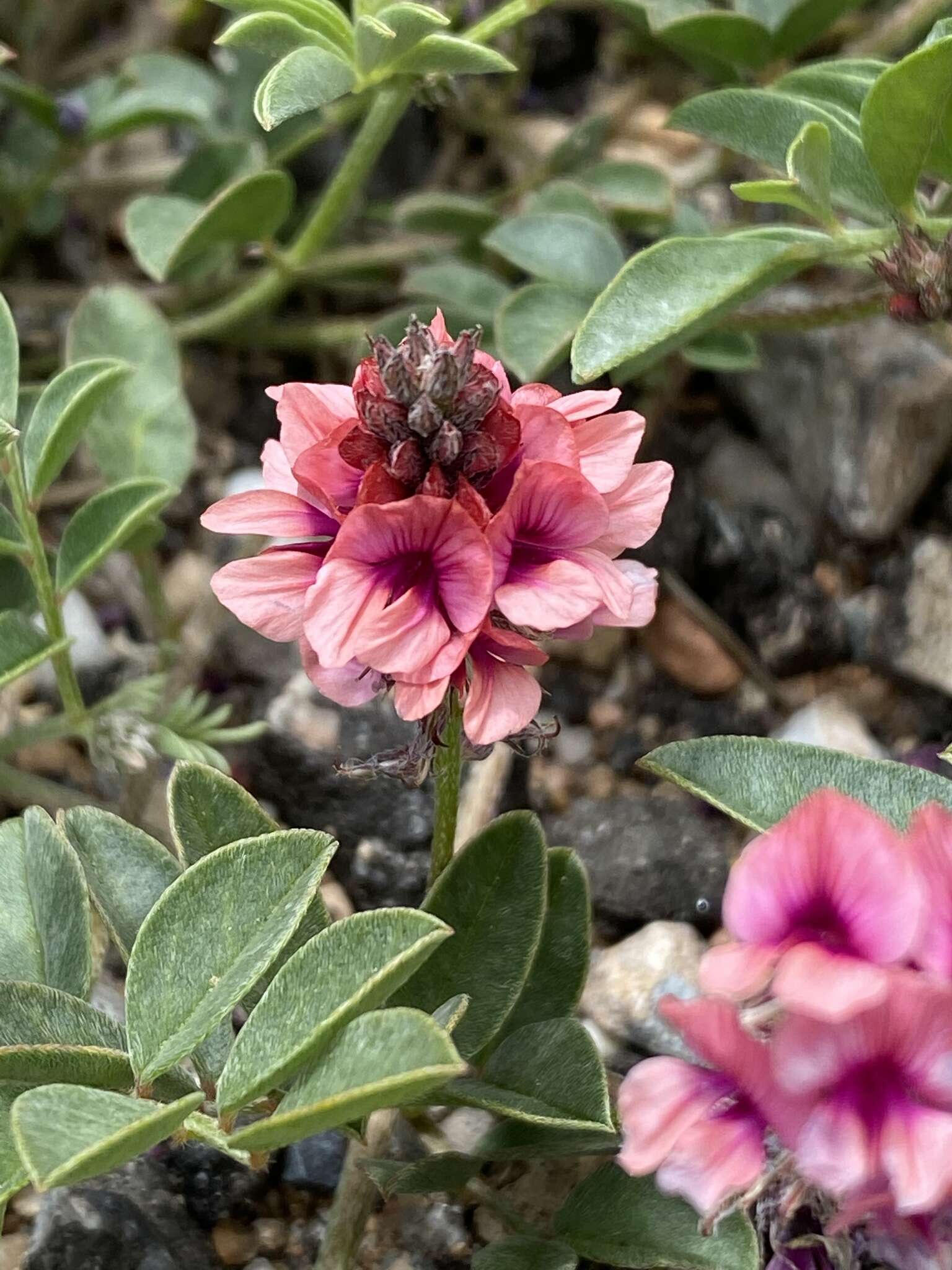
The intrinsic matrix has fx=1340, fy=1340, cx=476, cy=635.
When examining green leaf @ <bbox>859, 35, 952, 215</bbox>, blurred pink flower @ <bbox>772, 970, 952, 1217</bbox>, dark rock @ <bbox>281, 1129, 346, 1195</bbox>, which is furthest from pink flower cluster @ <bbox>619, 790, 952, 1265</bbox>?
green leaf @ <bbox>859, 35, 952, 215</bbox>

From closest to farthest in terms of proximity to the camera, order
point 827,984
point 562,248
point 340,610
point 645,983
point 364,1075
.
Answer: point 827,984 → point 364,1075 → point 340,610 → point 645,983 → point 562,248

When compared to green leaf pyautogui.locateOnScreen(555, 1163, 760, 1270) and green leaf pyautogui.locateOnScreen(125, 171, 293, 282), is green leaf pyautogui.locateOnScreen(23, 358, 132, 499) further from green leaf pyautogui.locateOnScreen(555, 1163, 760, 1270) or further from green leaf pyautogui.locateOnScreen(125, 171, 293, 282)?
green leaf pyautogui.locateOnScreen(555, 1163, 760, 1270)

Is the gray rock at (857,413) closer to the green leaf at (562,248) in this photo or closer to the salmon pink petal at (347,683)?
the green leaf at (562,248)

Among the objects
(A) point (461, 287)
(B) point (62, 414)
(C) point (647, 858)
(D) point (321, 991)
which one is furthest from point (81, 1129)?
(A) point (461, 287)

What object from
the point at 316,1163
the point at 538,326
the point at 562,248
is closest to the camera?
the point at 316,1163

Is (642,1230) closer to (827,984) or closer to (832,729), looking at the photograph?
(827,984)

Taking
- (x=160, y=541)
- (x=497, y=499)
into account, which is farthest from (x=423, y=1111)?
(x=160, y=541)

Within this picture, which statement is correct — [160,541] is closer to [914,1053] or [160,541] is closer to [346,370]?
[346,370]

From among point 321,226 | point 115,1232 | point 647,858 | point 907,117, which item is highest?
point 907,117

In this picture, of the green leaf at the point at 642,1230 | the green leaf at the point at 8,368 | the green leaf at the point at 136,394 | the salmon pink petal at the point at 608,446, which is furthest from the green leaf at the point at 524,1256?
the green leaf at the point at 136,394
